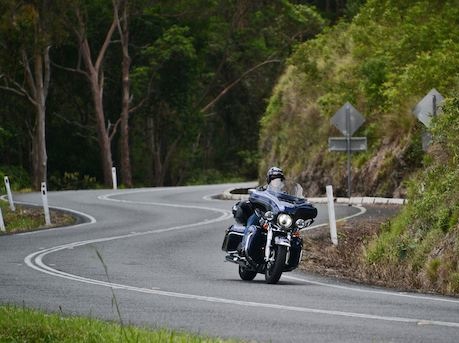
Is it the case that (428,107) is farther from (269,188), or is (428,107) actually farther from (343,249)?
(269,188)

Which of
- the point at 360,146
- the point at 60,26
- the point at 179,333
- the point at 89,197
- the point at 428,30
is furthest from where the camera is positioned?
the point at 60,26

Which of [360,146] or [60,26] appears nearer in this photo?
[360,146]

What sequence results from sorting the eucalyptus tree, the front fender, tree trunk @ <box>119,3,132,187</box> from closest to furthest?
1. the front fender
2. the eucalyptus tree
3. tree trunk @ <box>119,3,132,187</box>

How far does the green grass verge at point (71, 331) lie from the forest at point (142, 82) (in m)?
43.9

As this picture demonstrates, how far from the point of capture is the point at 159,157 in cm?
6994

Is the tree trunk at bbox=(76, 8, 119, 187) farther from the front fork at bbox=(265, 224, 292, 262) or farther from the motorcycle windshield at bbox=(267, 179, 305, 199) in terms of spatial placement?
the front fork at bbox=(265, 224, 292, 262)

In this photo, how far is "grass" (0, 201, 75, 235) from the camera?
3030 centimetres

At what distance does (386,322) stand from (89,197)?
30510 millimetres

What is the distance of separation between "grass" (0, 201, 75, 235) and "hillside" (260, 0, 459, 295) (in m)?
8.34

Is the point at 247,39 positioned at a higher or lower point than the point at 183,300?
higher

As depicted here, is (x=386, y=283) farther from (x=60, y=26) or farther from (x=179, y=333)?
(x=60, y=26)

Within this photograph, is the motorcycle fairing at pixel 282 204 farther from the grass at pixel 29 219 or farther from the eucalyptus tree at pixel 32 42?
the eucalyptus tree at pixel 32 42

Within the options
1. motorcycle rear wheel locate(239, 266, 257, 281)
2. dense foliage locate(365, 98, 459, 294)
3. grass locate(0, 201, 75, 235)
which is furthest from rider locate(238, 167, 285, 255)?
grass locate(0, 201, 75, 235)

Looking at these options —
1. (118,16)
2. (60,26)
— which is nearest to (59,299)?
(60,26)
